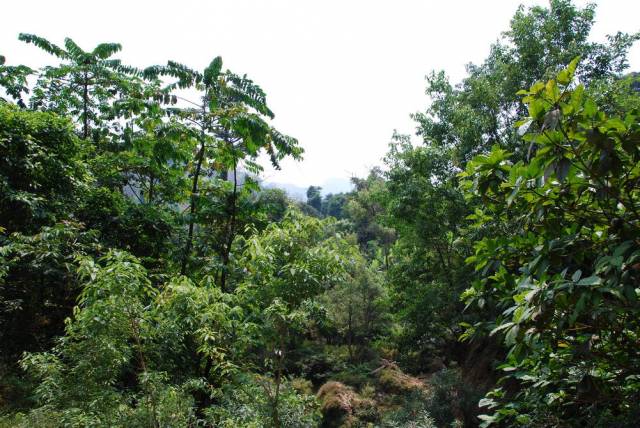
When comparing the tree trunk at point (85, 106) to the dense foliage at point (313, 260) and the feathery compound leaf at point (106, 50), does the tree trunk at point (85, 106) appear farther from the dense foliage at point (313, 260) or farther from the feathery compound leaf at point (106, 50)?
the feathery compound leaf at point (106, 50)

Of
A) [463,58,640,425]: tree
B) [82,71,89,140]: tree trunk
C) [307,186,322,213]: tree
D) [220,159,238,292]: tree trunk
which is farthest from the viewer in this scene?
[307,186,322,213]: tree

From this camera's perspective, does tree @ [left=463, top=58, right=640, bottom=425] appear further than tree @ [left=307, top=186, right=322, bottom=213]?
No

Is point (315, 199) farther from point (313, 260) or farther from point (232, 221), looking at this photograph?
point (313, 260)

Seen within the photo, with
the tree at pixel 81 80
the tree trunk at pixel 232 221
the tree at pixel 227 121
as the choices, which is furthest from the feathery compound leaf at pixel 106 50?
the tree trunk at pixel 232 221

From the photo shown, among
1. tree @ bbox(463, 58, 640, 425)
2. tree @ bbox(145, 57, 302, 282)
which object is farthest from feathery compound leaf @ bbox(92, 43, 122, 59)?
tree @ bbox(463, 58, 640, 425)

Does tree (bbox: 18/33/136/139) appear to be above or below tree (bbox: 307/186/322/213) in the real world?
below

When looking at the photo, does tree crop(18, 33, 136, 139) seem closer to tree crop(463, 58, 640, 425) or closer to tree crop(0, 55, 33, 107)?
tree crop(0, 55, 33, 107)

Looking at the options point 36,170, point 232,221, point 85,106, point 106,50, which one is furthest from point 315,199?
point 36,170

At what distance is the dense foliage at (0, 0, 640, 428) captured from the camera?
2.30 m

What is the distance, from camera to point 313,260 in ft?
16.8

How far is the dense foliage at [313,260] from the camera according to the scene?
2301 millimetres

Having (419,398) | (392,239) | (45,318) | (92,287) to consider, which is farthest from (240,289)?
(392,239)

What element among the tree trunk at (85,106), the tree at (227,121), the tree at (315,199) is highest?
the tree at (315,199)

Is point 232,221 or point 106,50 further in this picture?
point 106,50
